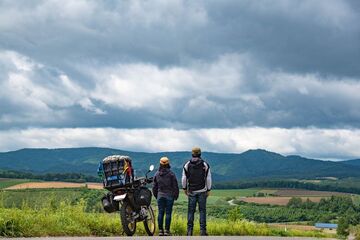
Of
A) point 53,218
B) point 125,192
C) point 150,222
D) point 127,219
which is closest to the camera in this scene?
point 53,218

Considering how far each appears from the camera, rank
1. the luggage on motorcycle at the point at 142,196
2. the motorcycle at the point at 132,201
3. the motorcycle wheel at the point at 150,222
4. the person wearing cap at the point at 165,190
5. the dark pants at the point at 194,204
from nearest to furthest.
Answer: the motorcycle at the point at 132,201
the luggage on motorcycle at the point at 142,196
the motorcycle wheel at the point at 150,222
the person wearing cap at the point at 165,190
the dark pants at the point at 194,204

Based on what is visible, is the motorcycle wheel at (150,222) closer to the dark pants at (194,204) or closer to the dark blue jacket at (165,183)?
the dark blue jacket at (165,183)

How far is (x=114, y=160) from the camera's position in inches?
612

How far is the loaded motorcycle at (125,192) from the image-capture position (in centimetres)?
1552

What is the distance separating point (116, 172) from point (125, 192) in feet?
1.85

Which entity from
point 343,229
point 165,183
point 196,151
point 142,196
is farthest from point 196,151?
point 343,229

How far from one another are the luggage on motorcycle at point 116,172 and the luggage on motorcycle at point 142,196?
15.9 inches

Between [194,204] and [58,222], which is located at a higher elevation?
[194,204]

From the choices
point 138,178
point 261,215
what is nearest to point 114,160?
point 138,178

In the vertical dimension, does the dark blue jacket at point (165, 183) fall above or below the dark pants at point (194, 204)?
above

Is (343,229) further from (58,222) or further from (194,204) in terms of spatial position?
(58,222)

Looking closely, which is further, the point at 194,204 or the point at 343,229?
the point at 343,229

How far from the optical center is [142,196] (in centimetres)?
1580

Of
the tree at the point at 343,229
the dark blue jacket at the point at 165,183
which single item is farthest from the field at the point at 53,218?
the tree at the point at 343,229
